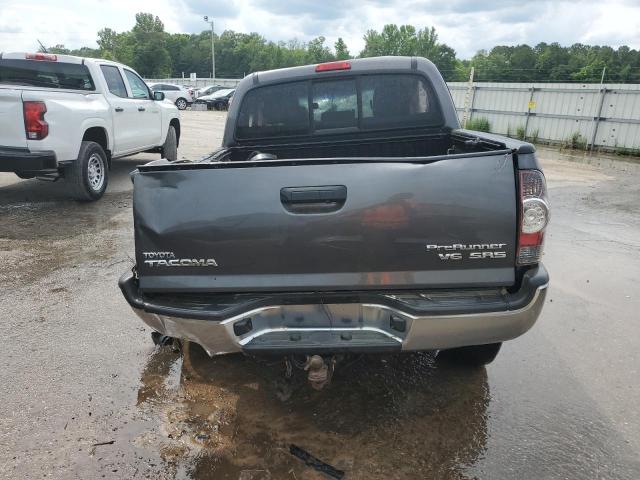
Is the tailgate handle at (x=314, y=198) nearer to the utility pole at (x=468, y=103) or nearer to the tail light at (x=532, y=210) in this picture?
the tail light at (x=532, y=210)

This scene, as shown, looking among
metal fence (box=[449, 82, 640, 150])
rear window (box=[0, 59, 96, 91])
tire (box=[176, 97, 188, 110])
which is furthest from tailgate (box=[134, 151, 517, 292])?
tire (box=[176, 97, 188, 110])

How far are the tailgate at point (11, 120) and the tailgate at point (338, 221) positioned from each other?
4911mm

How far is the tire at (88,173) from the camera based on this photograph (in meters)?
6.98

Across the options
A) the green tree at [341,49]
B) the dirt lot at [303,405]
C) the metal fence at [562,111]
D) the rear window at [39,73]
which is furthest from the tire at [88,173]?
the green tree at [341,49]

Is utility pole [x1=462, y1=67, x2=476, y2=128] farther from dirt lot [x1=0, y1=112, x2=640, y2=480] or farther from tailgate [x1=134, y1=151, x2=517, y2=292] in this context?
tailgate [x1=134, y1=151, x2=517, y2=292]

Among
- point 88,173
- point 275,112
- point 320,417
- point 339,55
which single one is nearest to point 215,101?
point 88,173

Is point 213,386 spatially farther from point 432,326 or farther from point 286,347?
point 432,326

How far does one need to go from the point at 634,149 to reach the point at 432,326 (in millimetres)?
15432

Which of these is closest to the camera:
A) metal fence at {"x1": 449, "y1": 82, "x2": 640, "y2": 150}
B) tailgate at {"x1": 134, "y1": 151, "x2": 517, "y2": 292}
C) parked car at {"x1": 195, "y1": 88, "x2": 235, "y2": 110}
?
tailgate at {"x1": 134, "y1": 151, "x2": 517, "y2": 292}

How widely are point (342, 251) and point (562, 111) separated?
55.1 feet

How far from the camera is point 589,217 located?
289 inches

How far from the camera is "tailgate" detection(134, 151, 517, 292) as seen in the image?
2252 mm

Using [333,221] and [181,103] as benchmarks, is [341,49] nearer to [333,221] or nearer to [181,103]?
[181,103]

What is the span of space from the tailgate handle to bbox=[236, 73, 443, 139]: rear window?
5.87 ft
